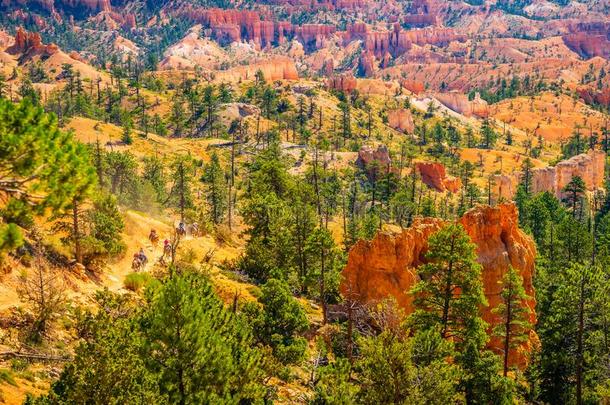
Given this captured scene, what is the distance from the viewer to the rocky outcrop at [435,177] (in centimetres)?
12975

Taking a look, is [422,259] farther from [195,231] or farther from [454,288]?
[195,231]

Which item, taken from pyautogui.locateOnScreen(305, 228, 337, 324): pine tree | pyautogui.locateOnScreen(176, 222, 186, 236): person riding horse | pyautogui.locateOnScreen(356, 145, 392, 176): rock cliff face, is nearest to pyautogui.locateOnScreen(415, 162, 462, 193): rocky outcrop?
pyautogui.locateOnScreen(356, 145, 392, 176): rock cliff face

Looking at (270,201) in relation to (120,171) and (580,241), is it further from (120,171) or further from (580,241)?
(580,241)

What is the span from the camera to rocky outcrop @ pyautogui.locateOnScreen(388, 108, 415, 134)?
182m

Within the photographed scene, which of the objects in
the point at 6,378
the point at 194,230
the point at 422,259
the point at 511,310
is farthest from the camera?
the point at 194,230

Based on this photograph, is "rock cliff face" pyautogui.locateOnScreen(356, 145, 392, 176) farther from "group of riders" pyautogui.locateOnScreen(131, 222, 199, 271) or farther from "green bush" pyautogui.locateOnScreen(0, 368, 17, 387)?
"green bush" pyautogui.locateOnScreen(0, 368, 17, 387)

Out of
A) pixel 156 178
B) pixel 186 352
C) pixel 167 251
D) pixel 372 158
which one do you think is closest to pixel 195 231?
pixel 167 251

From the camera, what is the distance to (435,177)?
428ft

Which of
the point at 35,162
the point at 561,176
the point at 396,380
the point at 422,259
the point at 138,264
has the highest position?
the point at 35,162

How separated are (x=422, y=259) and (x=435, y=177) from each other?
288 feet

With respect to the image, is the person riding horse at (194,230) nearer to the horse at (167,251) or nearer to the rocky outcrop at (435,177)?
the horse at (167,251)

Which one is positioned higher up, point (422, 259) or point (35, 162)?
point (35, 162)

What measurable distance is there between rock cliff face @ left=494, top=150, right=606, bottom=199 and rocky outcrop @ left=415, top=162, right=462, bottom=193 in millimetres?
10111

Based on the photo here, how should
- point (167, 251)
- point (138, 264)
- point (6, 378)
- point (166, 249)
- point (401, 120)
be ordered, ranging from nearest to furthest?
1. point (6, 378)
2. point (138, 264)
3. point (166, 249)
4. point (167, 251)
5. point (401, 120)
